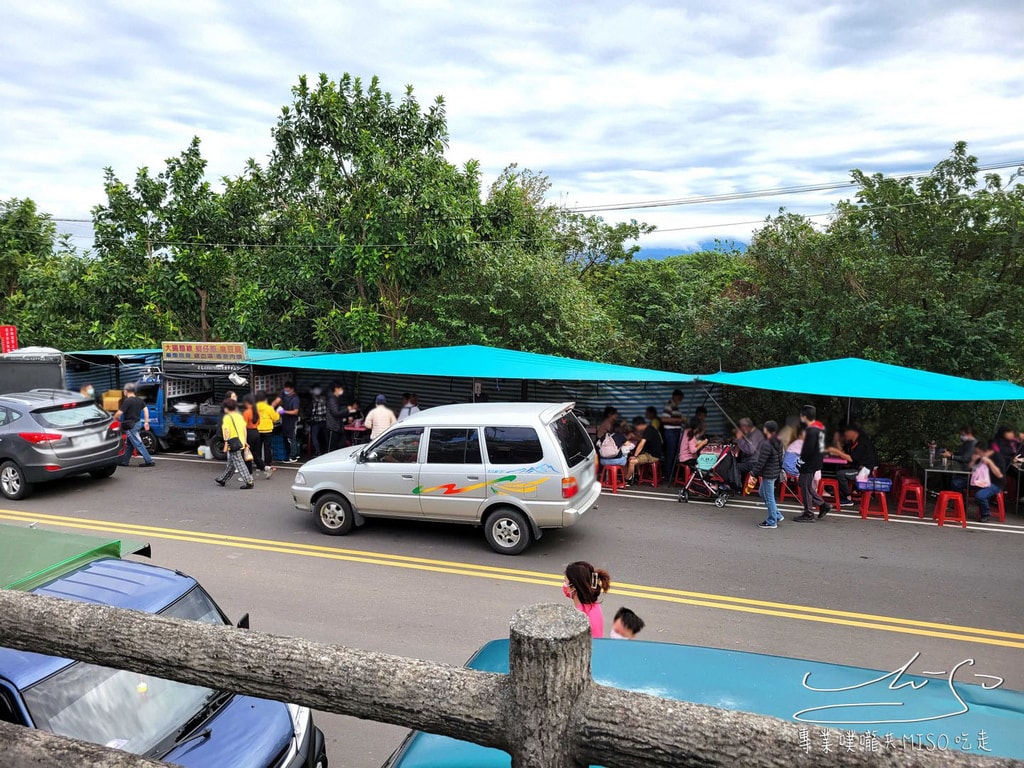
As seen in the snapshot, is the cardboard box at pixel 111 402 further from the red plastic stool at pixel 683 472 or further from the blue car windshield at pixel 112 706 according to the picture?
the blue car windshield at pixel 112 706

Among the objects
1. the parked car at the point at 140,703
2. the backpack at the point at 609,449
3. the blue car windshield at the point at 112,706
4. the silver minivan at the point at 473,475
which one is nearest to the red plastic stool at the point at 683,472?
the backpack at the point at 609,449

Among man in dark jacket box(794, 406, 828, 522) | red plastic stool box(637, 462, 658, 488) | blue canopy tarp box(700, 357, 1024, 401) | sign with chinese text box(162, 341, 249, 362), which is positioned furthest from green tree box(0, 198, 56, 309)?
man in dark jacket box(794, 406, 828, 522)

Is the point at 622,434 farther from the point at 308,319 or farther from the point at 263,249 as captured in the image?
the point at 263,249

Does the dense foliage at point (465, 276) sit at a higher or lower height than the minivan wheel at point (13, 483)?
higher

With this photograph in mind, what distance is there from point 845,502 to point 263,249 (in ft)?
54.6

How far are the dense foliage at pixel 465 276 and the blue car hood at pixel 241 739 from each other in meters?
13.1

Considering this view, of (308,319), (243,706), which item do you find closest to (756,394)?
(308,319)

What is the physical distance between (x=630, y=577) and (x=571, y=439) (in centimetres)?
191

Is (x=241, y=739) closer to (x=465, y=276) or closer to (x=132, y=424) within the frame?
(x=132, y=424)

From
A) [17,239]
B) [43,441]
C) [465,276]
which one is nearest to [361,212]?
[465,276]

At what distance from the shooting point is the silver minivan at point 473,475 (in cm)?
929

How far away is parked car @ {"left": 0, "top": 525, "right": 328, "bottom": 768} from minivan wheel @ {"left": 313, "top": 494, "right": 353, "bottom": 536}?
204 inches

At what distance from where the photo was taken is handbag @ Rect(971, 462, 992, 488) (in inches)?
442

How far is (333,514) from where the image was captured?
10367 mm
